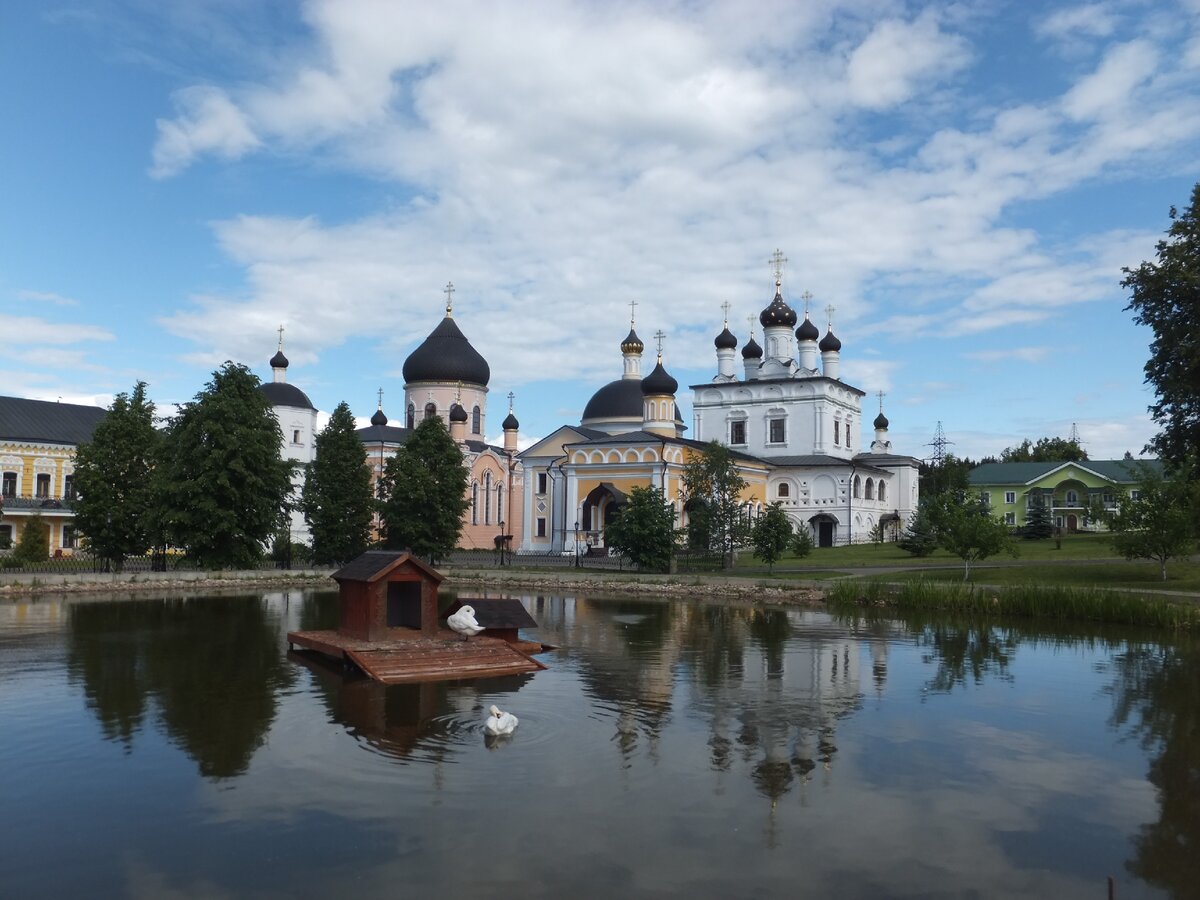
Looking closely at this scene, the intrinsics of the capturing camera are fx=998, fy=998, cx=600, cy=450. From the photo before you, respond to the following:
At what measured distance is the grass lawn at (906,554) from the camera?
39562 mm

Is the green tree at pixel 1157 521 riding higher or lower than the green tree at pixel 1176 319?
lower

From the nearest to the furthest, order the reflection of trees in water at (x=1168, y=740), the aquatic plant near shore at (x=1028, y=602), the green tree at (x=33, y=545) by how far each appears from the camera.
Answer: the reflection of trees in water at (x=1168, y=740) < the aquatic plant near shore at (x=1028, y=602) < the green tree at (x=33, y=545)

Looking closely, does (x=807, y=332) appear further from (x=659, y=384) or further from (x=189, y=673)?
(x=189, y=673)

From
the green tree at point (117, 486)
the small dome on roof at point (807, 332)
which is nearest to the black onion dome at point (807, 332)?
the small dome on roof at point (807, 332)

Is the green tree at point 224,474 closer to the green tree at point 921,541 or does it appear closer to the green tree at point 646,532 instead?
the green tree at point 646,532

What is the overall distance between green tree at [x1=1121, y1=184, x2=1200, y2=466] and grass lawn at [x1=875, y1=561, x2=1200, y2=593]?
3.62m

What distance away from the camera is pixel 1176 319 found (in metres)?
28.7

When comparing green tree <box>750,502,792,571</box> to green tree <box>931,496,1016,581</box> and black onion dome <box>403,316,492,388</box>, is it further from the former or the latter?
black onion dome <box>403,316,492,388</box>

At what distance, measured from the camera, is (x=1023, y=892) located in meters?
7.61

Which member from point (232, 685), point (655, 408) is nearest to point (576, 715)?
point (232, 685)

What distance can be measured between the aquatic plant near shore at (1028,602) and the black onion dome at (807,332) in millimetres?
32394

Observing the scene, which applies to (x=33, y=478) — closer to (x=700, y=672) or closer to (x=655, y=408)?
(x=655, y=408)

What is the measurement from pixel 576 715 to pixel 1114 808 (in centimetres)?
640

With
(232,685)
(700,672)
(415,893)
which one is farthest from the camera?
(700,672)
